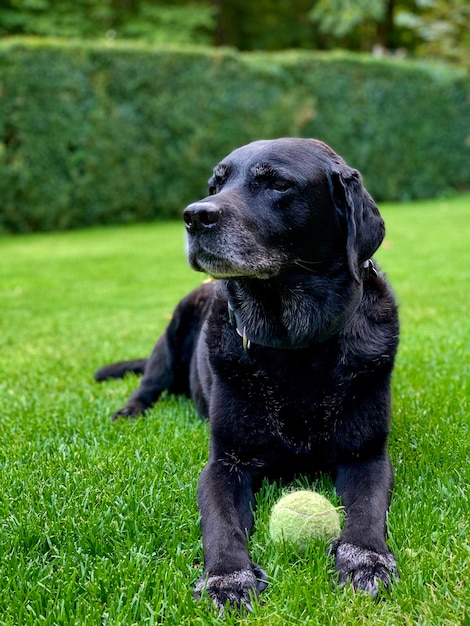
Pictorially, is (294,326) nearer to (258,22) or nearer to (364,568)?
(364,568)

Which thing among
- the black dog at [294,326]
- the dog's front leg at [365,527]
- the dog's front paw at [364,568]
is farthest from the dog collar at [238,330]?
the dog's front paw at [364,568]

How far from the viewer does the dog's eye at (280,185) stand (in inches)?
95.9

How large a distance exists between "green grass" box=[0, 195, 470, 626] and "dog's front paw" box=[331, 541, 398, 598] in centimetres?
4

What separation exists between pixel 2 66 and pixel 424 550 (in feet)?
41.6

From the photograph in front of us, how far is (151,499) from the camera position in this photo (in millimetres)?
2271

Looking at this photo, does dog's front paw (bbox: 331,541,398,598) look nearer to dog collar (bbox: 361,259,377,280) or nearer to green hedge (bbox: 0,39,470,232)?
dog collar (bbox: 361,259,377,280)

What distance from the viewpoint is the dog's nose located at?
7.50 ft

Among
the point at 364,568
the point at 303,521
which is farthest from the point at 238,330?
the point at 364,568

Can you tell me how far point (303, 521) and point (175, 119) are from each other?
1338cm

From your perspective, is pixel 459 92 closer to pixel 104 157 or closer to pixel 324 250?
pixel 104 157

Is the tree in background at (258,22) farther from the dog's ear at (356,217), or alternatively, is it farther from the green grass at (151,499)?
the dog's ear at (356,217)

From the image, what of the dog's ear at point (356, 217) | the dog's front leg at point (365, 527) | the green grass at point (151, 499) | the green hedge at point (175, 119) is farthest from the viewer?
the green hedge at point (175, 119)

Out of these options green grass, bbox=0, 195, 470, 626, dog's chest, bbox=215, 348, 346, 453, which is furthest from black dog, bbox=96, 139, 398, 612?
green grass, bbox=0, 195, 470, 626

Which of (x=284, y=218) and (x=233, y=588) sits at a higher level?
(x=284, y=218)
